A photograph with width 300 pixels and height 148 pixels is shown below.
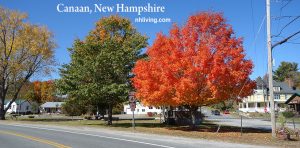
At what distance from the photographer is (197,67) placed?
25.1 m

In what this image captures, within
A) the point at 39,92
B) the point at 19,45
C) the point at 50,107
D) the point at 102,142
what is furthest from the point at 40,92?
the point at 102,142

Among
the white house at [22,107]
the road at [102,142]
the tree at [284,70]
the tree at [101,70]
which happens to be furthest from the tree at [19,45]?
the tree at [284,70]

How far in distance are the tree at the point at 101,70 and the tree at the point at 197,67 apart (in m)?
7.66

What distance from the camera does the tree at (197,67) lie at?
25.3 m

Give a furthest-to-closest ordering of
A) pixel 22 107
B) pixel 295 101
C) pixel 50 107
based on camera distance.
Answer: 1. pixel 22 107
2. pixel 50 107
3. pixel 295 101

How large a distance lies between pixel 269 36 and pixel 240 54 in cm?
353

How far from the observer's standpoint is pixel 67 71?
40.0 meters

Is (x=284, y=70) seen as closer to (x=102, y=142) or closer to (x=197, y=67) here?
(x=197, y=67)

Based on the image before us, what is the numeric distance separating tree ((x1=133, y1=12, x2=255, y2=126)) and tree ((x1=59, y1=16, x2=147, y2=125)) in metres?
7.66

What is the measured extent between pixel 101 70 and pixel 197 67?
13.5 meters

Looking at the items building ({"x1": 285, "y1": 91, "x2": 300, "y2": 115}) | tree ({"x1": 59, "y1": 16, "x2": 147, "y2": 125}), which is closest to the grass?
tree ({"x1": 59, "y1": 16, "x2": 147, "y2": 125})

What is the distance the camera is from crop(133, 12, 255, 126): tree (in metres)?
25.3

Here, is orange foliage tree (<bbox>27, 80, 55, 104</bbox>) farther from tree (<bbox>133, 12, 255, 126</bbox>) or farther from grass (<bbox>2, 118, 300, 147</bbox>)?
tree (<bbox>133, 12, 255, 126</bbox>)

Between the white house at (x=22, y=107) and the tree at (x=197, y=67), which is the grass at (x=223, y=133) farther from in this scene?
the white house at (x=22, y=107)
